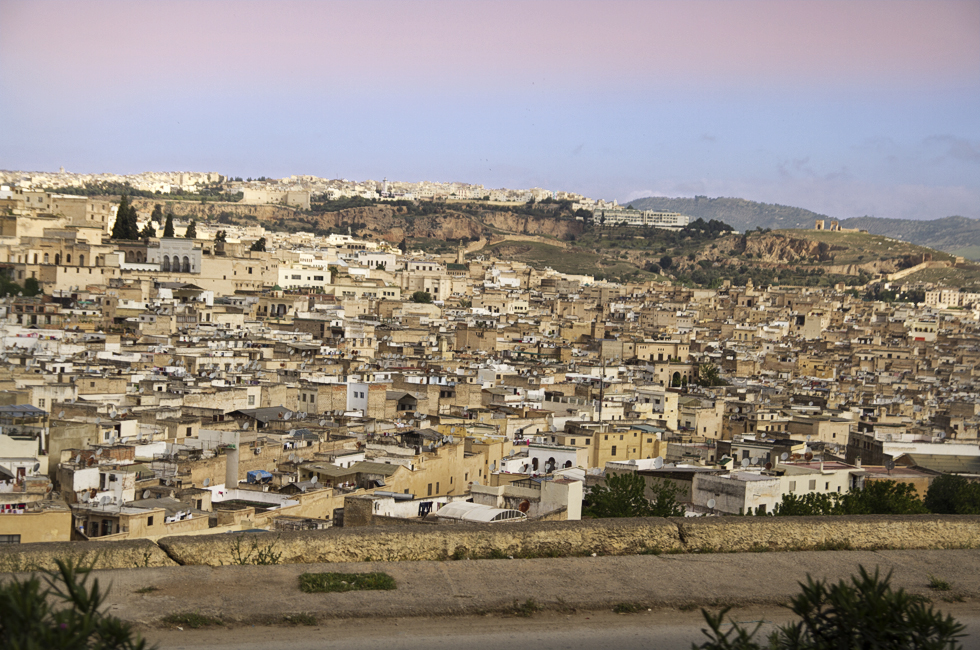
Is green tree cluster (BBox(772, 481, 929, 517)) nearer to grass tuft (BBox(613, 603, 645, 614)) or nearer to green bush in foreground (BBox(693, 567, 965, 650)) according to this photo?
grass tuft (BBox(613, 603, 645, 614))

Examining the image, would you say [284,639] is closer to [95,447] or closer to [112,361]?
→ [95,447]

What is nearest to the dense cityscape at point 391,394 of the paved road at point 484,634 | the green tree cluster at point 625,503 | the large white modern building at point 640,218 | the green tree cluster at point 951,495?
the green tree cluster at point 625,503

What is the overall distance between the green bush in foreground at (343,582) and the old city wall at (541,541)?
0.33 metres

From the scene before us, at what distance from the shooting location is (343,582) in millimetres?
4465

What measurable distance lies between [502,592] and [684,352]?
1396 inches

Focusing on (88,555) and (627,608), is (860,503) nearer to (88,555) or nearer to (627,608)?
(627,608)

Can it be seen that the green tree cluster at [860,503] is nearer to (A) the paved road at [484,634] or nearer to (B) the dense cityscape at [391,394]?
(B) the dense cityscape at [391,394]

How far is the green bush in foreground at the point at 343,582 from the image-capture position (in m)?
4.39

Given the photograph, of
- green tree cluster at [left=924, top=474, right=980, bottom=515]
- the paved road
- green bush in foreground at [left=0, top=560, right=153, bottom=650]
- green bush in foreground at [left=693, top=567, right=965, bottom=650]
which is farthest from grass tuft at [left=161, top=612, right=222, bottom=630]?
green tree cluster at [left=924, top=474, right=980, bottom=515]

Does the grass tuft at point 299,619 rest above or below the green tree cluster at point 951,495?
above

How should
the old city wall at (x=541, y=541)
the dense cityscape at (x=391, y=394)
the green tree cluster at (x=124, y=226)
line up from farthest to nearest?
the green tree cluster at (x=124, y=226) → the dense cityscape at (x=391, y=394) → the old city wall at (x=541, y=541)

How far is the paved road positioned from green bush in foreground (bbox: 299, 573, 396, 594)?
0.29 m

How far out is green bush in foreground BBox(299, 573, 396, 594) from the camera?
4.39m

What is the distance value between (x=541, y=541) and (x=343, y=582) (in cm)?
103
